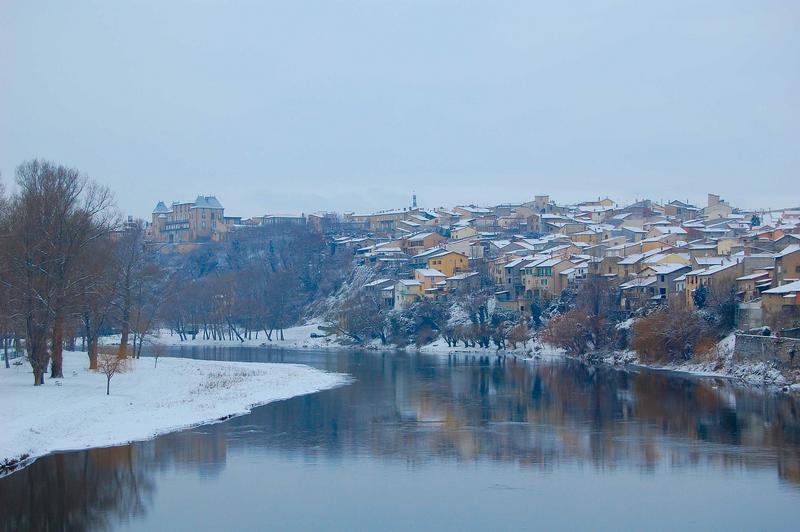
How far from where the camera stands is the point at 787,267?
49.4 metres

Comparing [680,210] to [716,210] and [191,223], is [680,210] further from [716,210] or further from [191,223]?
[191,223]

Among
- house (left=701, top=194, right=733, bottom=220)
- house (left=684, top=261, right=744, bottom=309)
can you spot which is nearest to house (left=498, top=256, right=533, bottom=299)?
Result: house (left=684, top=261, right=744, bottom=309)

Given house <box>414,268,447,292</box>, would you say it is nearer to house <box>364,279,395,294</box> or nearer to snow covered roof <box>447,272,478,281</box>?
snow covered roof <box>447,272,478,281</box>

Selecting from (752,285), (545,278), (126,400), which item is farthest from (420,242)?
(126,400)

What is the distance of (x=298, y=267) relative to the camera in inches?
3981

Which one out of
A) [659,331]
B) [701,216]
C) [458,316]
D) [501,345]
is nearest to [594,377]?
[659,331]

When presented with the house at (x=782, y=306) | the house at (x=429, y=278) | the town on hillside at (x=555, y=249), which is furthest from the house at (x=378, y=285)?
the house at (x=782, y=306)

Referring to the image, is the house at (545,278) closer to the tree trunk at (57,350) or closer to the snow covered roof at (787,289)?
the snow covered roof at (787,289)

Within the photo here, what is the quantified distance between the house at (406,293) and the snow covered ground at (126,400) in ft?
108

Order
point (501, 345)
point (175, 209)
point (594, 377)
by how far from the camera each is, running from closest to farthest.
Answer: point (594, 377) → point (501, 345) → point (175, 209)

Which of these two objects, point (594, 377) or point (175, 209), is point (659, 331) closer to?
point (594, 377)

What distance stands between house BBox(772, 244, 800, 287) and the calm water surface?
16.8 m

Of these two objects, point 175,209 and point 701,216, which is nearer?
point 701,216

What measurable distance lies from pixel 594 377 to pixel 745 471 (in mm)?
23013
